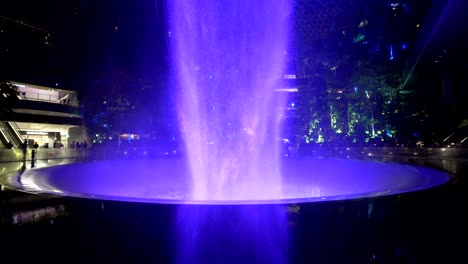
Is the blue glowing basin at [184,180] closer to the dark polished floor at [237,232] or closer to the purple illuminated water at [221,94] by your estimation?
the purple illuminated water at [221,94]

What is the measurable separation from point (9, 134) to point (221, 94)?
117 ft

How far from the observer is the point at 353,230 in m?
3.33

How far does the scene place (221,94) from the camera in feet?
28.6

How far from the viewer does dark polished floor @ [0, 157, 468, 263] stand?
2719mm

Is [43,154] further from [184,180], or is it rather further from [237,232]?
[237,232]

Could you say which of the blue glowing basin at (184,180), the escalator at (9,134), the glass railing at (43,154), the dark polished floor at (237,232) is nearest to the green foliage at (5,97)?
the glass railing at (43,154)

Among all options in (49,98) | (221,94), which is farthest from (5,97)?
(49,98)

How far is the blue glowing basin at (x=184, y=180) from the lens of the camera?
717 centimetres

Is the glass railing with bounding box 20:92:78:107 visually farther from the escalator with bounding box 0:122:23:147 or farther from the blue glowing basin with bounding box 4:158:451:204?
the blue glowing basin with bounding box 4:158:451:204

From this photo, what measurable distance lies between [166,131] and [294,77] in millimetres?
13556

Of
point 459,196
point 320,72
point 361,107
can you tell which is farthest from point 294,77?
point 459,196

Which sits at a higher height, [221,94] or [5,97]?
[5,97]

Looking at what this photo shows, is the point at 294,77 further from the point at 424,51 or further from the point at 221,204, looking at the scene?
the point at 221,204

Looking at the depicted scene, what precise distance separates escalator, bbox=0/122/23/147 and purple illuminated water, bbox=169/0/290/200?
32.3 m
